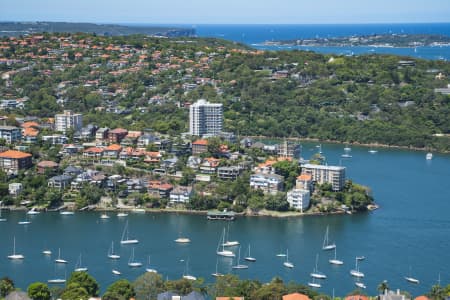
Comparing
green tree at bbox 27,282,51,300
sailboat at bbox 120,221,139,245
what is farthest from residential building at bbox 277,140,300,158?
green tree at bbox 27,282,51,300

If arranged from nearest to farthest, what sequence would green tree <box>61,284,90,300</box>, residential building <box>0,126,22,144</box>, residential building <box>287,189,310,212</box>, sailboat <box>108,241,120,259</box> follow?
green tree <box>61,284,90,300</box> → sailboat <box>108,241,120,259</box> → residential building <box>287,189,310,212</box> → residential building <box>0,126,22,144</box>

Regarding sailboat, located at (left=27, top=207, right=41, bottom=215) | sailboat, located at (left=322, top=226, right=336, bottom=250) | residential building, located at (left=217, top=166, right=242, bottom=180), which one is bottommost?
sailboat, located at (left=27, top=207, right=41, bottom=215)

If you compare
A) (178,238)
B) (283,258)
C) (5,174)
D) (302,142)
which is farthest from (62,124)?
(283,258)

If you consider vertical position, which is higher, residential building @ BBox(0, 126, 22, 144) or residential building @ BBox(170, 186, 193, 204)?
residential building @ BBox(0, 126, 22, 144)

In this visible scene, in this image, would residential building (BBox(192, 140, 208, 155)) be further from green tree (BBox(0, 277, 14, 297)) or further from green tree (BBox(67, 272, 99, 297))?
green tree (BBox(0, 277, 14, 297))

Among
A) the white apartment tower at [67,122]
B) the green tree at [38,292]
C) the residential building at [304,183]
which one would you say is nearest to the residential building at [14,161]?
the white apartment tower at [67,122]

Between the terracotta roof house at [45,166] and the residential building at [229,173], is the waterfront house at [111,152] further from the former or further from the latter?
the residential building at [229,173]
